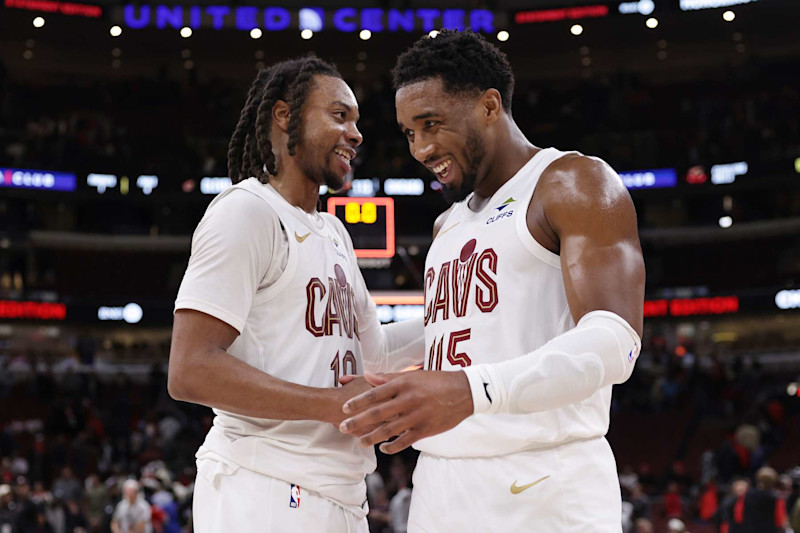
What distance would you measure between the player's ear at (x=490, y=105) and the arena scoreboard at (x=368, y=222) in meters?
4.00

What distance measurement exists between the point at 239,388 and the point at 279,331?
36 centimetres

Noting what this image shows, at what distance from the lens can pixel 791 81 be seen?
86.3 ft

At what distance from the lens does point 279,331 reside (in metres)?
3.48

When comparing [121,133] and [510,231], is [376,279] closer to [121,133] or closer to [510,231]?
[121,133]

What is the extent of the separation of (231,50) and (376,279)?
10427mm

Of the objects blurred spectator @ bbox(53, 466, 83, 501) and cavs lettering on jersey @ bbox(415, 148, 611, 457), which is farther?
blurred spectator @ bbox(53, 466, 83, 501)

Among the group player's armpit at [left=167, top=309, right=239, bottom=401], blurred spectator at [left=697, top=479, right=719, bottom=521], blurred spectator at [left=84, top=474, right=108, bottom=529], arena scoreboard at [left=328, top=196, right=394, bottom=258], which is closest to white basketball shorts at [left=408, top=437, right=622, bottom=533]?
player's armpit at [left=167, top=309, right=239, bottom=401]

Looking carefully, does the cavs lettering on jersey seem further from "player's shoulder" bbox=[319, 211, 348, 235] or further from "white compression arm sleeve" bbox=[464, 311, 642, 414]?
"player's shoulder" bbox=[319, 211, 348, 235]

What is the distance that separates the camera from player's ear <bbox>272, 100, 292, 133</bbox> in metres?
3.83

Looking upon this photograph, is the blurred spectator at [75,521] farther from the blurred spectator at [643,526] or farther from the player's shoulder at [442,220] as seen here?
the player's shoulder at [442,220]

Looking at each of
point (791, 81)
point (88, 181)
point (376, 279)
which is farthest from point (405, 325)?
point (791, 81)

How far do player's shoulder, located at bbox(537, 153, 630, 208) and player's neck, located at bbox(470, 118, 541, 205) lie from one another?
0.76 ft

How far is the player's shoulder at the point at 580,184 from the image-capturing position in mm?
3189

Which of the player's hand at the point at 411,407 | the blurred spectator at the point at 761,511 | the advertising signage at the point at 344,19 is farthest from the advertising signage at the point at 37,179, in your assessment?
the player's hand at the point at 411,407
